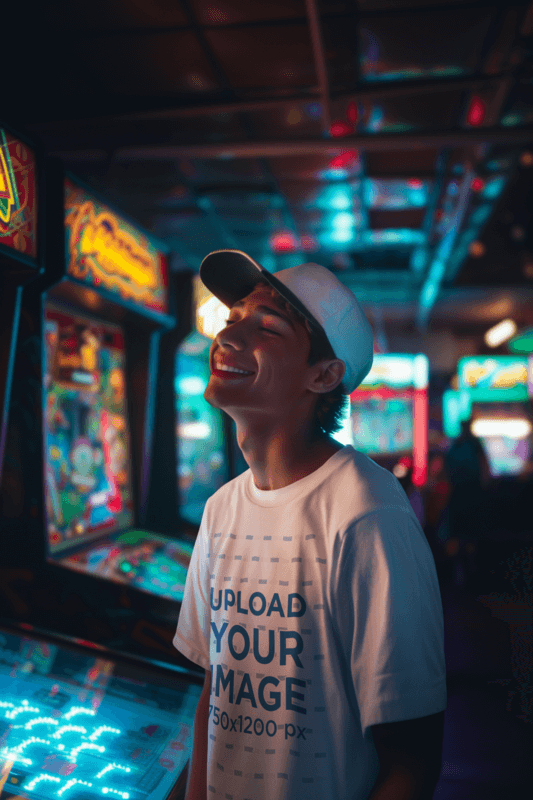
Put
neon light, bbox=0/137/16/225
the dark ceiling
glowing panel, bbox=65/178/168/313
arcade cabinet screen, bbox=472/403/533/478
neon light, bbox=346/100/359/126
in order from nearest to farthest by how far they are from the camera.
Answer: neon light, bbox=0/137/16/225 < glowing panel, bbox=65/178/168/313 < the dark ceiling < neon light, bbox=346/100/359/126 < arcade cabinet screen, bbox=472/403/533/478

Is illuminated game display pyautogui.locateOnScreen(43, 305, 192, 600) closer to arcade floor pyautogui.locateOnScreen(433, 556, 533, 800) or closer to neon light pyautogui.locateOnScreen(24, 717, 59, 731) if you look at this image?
neon light pyautogui.locateOnScreen(24, 717, 59, 731)

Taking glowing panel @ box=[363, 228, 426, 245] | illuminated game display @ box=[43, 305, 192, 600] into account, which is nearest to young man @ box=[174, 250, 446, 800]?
illuminated game display @ box=[43, 305, 192, 600]

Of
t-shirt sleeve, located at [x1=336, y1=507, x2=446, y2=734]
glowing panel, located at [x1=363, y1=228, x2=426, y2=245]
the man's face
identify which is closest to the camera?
t-shirt sleeve, located at [x1=336, y1=507, x2=446, y2=734]

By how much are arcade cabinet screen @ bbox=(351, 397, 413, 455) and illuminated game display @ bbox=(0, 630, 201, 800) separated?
4.43 metres

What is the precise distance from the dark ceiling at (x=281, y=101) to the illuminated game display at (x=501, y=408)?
5.60ft

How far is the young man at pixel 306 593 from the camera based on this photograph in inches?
33.8

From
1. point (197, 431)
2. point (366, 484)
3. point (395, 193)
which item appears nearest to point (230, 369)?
point (366, 484)

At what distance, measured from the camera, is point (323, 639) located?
2.99 ft

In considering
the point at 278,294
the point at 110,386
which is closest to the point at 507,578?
the point at 110,386

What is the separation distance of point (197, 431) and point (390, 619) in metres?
3.30

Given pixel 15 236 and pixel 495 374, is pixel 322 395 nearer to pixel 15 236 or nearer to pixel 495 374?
pixel 15 236

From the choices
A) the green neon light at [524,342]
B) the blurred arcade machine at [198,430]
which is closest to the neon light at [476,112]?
the blurred arcade machine at [198,430]

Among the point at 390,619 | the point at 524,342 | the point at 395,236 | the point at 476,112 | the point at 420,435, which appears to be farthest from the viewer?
the point at 524,342

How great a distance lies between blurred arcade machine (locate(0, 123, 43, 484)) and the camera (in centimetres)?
193
